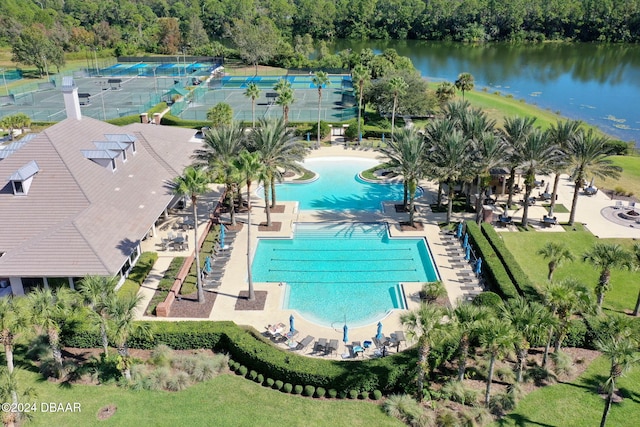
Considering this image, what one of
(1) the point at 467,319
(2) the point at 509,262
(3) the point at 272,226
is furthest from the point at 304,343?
(3) the point at 272,226

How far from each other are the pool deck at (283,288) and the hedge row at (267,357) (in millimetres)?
1952

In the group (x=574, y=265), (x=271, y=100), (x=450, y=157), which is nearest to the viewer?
(x=574, y=265)

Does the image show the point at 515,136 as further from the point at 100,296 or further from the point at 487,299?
the point at 100,296

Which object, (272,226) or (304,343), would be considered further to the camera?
(272,226)

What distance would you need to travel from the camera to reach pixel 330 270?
111 feet

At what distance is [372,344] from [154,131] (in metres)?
29.7

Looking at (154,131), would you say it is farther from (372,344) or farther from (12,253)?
(372,344)

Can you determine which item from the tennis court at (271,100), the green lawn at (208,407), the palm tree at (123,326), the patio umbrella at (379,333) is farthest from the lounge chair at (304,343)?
the tennis court at (271,100)

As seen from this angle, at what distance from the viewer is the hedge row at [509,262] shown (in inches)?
1142

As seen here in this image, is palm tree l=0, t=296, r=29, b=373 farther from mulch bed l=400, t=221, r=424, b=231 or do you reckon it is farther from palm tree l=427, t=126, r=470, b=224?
palm tree l=427, t=126, r=470, b=224

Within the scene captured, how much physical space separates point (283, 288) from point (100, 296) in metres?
11.2

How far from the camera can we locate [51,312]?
22.3m

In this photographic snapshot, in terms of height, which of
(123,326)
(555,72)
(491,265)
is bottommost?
(491,265)

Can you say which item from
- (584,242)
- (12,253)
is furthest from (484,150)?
(12,253)
